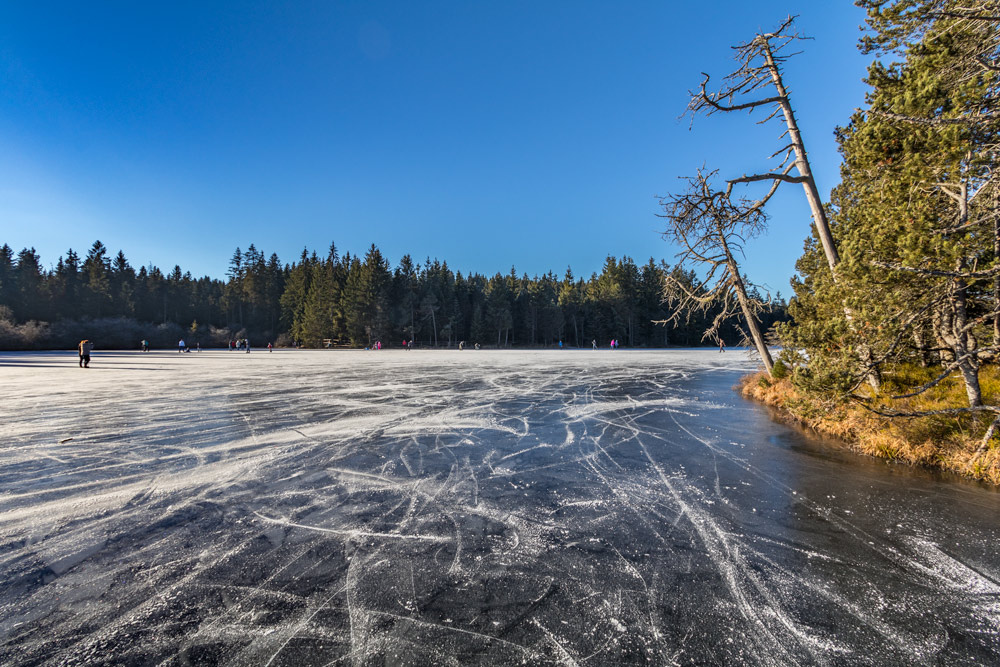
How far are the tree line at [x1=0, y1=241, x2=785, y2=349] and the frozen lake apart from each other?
56.1 metres

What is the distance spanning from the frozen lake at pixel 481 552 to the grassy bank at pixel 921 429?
0.45 m

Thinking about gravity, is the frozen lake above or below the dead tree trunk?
below

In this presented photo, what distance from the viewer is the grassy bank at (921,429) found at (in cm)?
497

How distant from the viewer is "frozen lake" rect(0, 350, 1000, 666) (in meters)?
2.21

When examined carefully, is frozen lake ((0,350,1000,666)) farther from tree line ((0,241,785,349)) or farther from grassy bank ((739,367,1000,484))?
tree line ((0,241,785,349))

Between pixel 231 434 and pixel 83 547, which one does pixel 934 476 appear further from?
pixel 231 434

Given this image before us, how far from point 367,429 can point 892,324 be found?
7.93 metres

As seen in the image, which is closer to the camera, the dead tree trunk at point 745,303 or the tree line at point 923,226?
the tree line at point 923,226

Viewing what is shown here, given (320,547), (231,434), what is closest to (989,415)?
(320,547)

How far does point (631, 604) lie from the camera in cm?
253

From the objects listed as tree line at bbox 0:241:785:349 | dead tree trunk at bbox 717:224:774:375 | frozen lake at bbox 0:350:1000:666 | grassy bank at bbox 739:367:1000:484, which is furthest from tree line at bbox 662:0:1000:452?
tree line at bbox 0:241:785:349

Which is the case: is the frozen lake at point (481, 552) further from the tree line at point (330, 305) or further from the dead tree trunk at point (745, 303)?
the tree line at point (330, 305)

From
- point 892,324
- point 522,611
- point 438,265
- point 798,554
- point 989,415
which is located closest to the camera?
point 522,611

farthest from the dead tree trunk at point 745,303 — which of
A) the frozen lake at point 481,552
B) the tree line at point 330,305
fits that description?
the tree line at point 330,305
